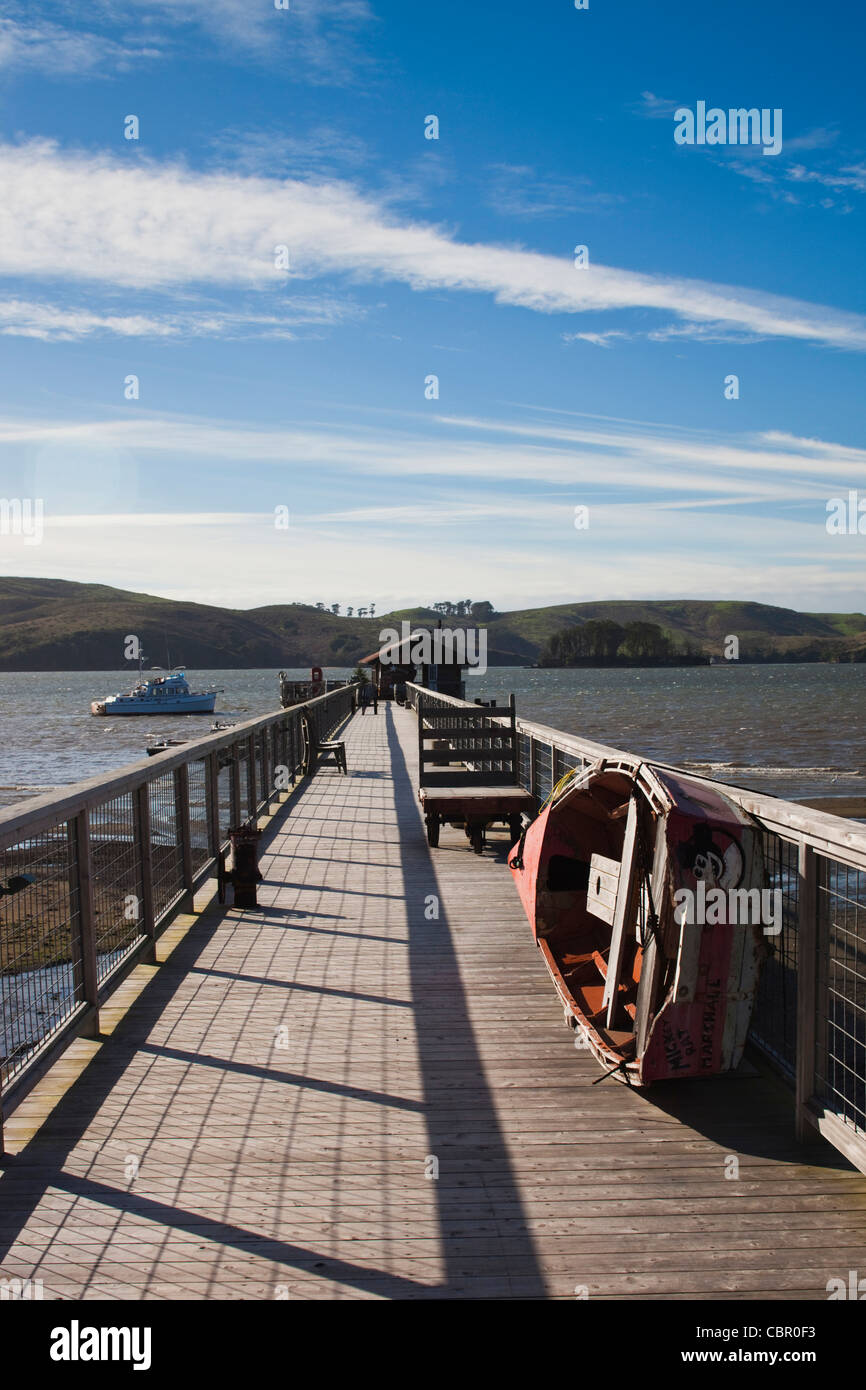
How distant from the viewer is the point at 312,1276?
292cm

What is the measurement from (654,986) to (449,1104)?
95 cm

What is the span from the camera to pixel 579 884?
5477 millimetres

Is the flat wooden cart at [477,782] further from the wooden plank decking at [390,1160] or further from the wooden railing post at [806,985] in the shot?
the wooden railing post at [806,985]

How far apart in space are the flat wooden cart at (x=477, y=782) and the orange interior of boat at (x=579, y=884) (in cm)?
389

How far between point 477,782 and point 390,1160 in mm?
6640

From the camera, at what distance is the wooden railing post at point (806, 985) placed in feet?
11.6

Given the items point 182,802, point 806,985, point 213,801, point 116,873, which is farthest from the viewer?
point 213,801

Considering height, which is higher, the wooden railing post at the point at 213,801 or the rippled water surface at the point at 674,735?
the wooden railing post at the point at 213,801

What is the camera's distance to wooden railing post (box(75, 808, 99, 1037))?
14.9ft
